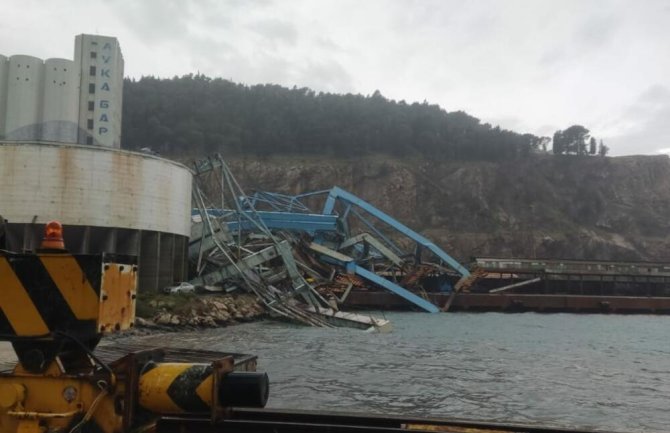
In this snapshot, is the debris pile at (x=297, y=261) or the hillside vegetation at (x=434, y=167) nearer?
the debris pile at (x=297, y=261)

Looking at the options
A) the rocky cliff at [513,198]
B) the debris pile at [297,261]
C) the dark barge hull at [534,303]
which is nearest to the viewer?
the debris pile at [297,261]

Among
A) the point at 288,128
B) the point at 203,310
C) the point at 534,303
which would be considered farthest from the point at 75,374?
the point at 288,128

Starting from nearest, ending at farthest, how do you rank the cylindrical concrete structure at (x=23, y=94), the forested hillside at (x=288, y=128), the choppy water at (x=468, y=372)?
the choppy water at (x=468, y=372)
the cylindrical concrete structure at (x=23, y=94)
the forested hillside at (x=288, y=128)

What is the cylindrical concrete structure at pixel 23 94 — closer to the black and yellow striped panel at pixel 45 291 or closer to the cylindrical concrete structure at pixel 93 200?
the cylindrical concrete structure at pixel 93 200

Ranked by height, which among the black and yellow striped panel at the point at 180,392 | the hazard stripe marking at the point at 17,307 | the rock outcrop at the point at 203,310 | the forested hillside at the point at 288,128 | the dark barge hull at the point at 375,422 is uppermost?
the forested hillside at the point at 288,128

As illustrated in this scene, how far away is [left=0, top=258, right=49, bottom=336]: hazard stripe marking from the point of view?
3.35 m

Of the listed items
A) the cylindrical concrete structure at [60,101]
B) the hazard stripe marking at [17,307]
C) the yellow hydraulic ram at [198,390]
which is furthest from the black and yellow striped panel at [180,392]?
the cylindrical concrete structure at [60,101]

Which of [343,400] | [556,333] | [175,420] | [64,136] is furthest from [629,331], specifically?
[64,136]

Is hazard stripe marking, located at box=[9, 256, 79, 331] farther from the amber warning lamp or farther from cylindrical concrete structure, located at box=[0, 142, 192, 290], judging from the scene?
cylindrical concrete structure, located at box=[0, 142, 192, 290]

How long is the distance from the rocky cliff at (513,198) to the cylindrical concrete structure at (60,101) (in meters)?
42.5

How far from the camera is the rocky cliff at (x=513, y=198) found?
291 feet

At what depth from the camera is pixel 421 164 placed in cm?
10100

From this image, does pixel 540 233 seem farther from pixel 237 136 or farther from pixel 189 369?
pixel 189 369

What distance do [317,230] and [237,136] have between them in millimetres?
63858
